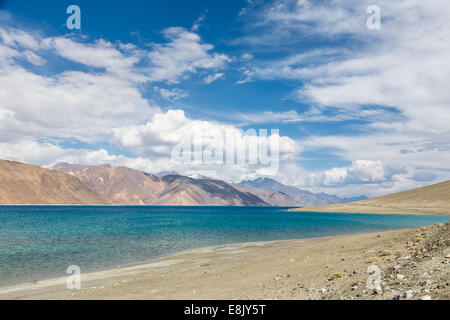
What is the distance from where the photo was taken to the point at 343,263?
19375mm

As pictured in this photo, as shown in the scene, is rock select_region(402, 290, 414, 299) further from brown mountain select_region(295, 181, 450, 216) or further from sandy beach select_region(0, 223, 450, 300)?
brown mountain select_region(295, 181, 450, 216)

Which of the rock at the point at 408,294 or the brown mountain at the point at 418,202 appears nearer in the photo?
the rock at the point at 408,294

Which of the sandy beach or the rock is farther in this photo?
the sandy beach

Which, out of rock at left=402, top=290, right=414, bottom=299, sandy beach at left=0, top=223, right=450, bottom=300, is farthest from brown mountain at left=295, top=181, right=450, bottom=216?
rock at left=402, top=290, right=414, bottom=299

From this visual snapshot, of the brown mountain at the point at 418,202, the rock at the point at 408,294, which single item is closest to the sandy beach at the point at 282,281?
the rock at the point at 408,294

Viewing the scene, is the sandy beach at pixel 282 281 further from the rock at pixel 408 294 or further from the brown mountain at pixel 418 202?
the brown mountain at pixel 418 202

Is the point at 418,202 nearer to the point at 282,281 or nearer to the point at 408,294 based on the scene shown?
the point at 282,281

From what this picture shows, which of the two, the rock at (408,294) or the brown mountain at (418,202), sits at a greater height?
the rock at (408,294)

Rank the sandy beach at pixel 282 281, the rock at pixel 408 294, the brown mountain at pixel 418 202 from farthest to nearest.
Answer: the brown mountain at pixel 418 202 → the sandy beach at pixel 282 281 → the rock at pixel 408 294

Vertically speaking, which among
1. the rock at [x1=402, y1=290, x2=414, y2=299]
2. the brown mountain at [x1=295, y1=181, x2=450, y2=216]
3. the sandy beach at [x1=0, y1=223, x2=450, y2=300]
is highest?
the rock at [x1=402, y1=290, x2=414, y2=299]

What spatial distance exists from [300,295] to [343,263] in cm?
812
